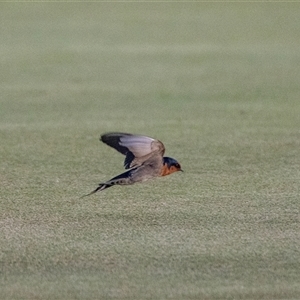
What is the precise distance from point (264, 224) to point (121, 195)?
0.88 meters

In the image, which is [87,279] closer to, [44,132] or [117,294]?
[117,294]

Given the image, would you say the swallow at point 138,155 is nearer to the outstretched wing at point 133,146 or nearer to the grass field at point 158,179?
the outstretched wing at point 133,146

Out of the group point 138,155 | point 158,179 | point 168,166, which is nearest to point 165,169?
point 168,166

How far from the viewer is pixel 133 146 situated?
185 inches

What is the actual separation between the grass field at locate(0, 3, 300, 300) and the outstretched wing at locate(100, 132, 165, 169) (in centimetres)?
25

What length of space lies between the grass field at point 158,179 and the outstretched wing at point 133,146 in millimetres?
251

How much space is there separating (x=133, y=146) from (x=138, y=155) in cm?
5

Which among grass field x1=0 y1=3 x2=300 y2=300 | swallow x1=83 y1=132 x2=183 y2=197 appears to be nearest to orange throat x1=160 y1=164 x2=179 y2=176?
swallow x1=83 y1=132 x2=183 y2=197

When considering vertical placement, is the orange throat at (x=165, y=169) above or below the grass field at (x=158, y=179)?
above

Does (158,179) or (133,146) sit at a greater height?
(133,146)

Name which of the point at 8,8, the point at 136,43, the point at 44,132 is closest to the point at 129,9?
the point at 8,8

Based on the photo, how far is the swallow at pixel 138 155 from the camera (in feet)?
15.2

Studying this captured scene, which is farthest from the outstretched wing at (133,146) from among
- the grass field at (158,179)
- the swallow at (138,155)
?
the grass field at (158,179)

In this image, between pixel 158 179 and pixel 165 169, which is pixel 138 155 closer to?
pixel 165 169
